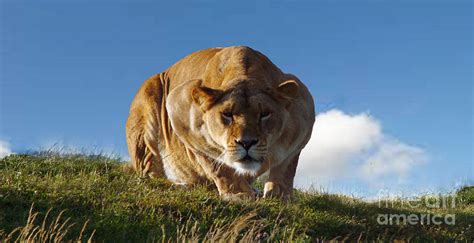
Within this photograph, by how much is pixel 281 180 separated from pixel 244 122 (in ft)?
7.26

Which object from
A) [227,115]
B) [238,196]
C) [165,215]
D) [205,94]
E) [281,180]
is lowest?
[165,215]

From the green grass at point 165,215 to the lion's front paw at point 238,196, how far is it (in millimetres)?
162

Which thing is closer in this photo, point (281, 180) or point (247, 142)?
point (247, 142)

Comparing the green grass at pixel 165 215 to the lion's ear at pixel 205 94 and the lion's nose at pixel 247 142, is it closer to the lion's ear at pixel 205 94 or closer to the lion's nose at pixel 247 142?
the lion's nose at pixel 247 142

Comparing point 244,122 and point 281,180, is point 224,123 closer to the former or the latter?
point 244,122

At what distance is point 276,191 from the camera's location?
10891 mm

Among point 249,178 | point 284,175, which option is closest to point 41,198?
point 249,178

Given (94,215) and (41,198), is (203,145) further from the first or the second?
(41,198)

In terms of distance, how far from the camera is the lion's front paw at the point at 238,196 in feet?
33.8

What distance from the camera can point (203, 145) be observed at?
33.6 ft

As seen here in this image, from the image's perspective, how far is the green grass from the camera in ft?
28.8

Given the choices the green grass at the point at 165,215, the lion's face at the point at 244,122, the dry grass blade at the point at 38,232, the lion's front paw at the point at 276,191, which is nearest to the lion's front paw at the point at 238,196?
the green grass at the point at 165,215

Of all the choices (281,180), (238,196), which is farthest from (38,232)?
(281,180)

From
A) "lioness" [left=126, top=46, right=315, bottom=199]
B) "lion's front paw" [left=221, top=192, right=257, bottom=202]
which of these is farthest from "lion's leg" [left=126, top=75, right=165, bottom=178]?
"lion's front paw" [left=221, top=192, right=257, bottom=202]
